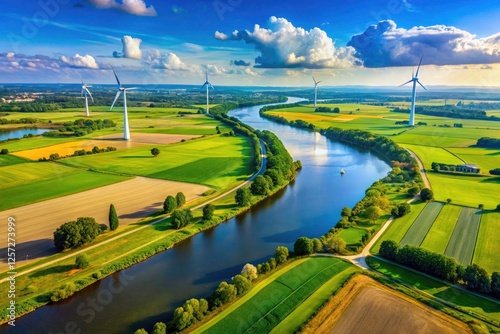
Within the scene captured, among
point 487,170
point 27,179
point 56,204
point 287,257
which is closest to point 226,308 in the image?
point 287,257

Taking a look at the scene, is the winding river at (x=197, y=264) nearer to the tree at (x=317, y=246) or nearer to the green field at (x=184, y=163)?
the tree at (x=317, y=246)

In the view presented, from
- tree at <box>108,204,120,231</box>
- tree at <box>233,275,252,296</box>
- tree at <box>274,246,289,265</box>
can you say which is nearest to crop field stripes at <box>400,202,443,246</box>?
tree at <box>274,246,289,265</box>

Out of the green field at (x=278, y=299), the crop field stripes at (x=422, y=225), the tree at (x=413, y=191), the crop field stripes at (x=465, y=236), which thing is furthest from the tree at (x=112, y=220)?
the tree at (x=413, y=191)

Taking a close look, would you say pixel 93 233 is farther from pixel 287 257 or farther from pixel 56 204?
pixel 287 257

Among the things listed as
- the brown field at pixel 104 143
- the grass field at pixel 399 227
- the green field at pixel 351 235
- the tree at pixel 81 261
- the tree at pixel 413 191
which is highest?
the brown field at pixel 104 143

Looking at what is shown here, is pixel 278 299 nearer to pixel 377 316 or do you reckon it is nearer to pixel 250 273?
pixel 250 273

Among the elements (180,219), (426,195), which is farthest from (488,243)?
(180,219)
